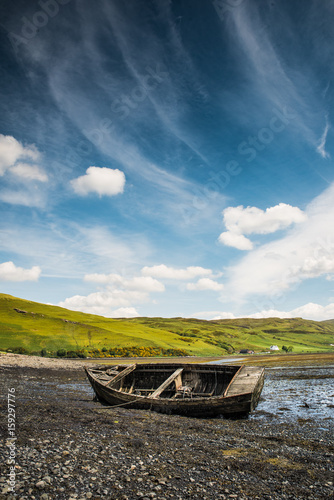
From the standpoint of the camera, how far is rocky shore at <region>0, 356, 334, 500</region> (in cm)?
866

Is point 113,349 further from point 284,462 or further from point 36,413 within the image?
point 284,462

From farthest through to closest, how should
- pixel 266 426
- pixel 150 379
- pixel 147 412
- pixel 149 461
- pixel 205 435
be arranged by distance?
pixel 150 379 → pixel 147 412 → pixel 266 426 → pixel 205 435 → pixel 149 461

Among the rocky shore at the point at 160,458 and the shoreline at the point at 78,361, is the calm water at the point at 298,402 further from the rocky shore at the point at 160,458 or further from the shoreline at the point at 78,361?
the shoreline at the point at 78,361

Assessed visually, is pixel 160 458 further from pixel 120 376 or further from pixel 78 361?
pixel 78 361

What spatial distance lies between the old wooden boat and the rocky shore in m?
0.93

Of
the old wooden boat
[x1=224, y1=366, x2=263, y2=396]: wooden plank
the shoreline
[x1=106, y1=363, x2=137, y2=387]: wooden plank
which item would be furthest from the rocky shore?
the shoreline

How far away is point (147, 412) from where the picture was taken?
65.7 ft

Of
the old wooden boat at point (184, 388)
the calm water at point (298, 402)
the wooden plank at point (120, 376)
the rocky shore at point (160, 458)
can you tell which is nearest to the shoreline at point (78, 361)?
the wooden plank at point (120, 376)

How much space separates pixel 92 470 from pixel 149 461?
223 centimetres

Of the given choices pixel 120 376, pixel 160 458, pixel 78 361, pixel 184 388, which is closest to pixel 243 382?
pixel 184 388

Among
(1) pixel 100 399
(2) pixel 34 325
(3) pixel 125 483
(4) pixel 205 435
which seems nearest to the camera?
(3) pixel 125 483

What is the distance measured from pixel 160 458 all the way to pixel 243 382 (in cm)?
1193

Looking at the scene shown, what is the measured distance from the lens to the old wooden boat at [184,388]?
60.0ft

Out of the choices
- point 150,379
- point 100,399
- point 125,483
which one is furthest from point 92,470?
point 150,379
